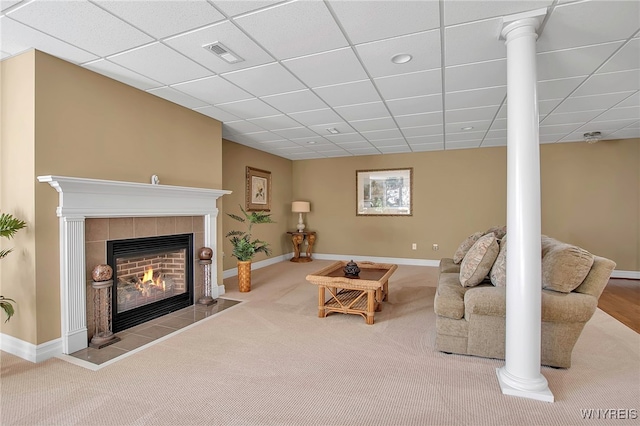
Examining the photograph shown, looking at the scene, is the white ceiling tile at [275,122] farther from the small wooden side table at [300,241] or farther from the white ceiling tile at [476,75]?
the small wooden side table at [300,241]

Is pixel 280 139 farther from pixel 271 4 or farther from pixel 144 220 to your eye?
pixel 271 4

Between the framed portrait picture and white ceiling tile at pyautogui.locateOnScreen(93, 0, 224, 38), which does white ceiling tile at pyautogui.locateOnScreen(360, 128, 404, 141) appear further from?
white ceiling tile at pyautogui.locateOnScreen(93, 0, 224, 38)

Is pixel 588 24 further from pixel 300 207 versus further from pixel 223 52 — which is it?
pixel 300 207

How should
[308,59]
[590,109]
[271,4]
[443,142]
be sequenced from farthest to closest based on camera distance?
[443,142]
[590,109]
[308,59]
[271,4]

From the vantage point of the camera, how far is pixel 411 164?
689cm

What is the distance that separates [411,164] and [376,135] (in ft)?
6.25

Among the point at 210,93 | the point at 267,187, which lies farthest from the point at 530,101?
the point at 267,187

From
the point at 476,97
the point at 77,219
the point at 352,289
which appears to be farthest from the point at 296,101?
the point at 77,219

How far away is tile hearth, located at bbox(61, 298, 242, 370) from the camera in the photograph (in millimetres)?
2620

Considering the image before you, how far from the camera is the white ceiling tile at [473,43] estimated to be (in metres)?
2.21

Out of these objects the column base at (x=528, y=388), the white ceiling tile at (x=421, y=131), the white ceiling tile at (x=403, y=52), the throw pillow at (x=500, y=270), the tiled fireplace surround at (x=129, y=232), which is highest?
the white ceiling tile at (x=421, y=131)

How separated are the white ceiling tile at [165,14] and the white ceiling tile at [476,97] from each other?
2.53m

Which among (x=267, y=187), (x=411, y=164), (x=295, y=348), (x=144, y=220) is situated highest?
(x=411, y=164)

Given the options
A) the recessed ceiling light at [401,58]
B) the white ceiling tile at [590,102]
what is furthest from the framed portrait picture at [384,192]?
the recessed ceiling light at [401,58]
